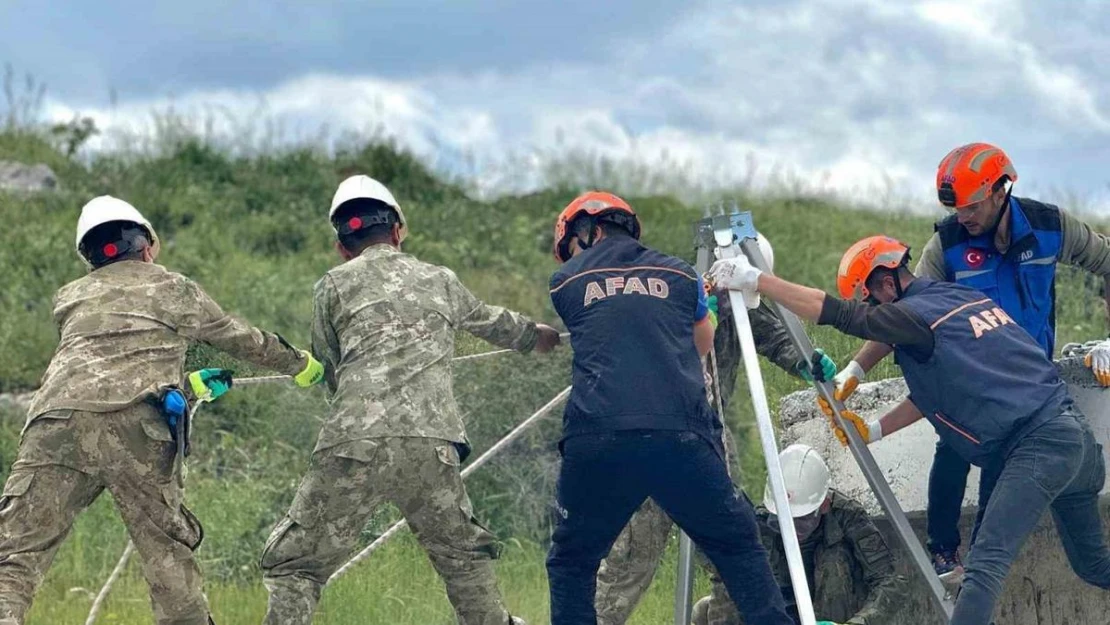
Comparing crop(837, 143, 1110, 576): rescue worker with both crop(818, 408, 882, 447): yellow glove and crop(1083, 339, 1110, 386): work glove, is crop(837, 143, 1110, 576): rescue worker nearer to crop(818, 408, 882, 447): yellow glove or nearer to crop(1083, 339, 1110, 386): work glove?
crop(1083, 339, 1110, 386): work glove

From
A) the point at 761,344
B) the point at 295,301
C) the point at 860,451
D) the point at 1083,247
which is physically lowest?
the point at 295,301

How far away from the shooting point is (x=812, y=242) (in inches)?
696

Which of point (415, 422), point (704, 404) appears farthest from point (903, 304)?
point (415, 422)

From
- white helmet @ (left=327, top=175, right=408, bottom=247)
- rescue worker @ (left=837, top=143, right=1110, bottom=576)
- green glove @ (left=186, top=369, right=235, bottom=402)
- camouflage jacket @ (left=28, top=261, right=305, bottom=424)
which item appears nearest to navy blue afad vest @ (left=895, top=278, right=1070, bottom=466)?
rescue worker @ (left=837, top=143, right=1110, bottom=576)

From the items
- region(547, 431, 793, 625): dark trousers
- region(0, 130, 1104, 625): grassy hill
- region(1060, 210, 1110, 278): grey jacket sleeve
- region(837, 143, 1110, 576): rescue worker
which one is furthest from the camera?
region(0, 130, 1104, 625): grassy hill

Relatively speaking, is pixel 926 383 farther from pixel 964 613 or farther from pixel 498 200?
pixel 498 200

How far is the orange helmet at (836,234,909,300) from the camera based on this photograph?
6.43m

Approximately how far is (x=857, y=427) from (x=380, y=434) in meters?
2.13

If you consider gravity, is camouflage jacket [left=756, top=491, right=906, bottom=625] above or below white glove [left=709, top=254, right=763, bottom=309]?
below

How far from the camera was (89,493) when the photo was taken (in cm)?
634

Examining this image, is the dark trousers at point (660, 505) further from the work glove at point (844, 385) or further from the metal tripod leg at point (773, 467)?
the work glove at point (844, 385)

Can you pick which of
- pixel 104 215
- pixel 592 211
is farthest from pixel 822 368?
pixel 104 215

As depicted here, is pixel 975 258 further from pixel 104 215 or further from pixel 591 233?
pixel 104 215

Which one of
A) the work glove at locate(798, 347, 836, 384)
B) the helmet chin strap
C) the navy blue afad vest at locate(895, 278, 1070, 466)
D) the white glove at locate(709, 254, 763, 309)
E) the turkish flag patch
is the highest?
the helmet chin strap
